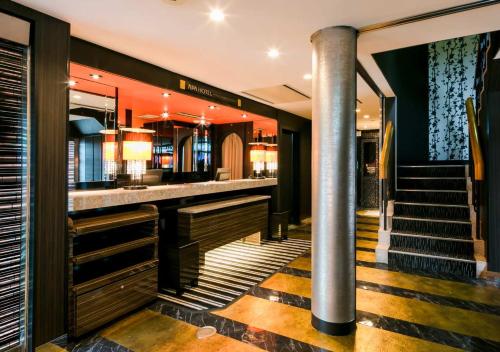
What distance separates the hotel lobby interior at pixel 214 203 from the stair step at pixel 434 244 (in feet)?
0.07

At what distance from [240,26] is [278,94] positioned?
2829 mm

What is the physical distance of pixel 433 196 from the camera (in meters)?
5.38

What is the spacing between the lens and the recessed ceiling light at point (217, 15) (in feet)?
8.23

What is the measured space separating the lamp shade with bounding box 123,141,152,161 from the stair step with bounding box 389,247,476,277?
387 centimetres

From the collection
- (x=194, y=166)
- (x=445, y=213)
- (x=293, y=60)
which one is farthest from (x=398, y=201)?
(x=194, y=166)

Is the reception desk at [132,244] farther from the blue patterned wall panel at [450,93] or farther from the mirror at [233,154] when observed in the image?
the blue patterned wall panel at [450,93]

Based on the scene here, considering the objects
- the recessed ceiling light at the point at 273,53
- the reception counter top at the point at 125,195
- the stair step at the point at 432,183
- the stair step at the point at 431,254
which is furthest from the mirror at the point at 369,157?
the recessed ceiling light at the point at 273,53

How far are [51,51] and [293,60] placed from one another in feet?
8.43

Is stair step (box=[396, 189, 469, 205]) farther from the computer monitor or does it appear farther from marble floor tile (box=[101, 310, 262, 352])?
marble floor tile (box=[101, 310, 262, 352])

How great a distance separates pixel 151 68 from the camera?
384 cm

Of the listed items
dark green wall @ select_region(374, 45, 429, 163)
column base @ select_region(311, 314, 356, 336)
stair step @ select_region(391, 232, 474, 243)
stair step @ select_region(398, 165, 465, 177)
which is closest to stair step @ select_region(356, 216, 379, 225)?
dark green wall @ select_region(374, 45, 429, 163)

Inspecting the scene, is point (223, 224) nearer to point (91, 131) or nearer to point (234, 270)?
point (234, 270)

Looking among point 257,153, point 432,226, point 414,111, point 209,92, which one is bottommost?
point 432,226

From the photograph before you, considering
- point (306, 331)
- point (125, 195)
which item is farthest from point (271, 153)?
point (306, 331)
